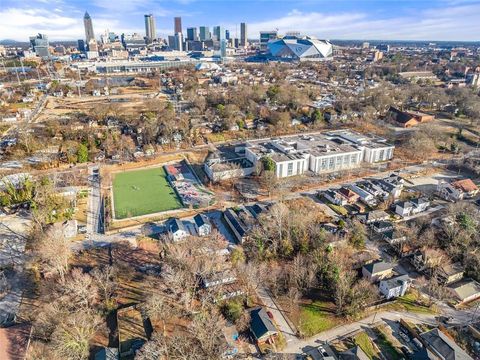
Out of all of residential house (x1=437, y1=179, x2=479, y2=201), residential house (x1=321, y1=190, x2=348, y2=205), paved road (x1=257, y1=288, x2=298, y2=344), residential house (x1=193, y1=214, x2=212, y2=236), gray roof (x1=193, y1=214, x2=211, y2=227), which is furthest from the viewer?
residential house (x1=437, y1=179, x2=479, y2=201)

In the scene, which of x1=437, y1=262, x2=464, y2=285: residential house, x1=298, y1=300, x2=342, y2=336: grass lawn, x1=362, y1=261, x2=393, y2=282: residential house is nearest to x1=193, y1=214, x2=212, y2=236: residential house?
x1=298, y1=300, x2=342, y2=336: grass lawn

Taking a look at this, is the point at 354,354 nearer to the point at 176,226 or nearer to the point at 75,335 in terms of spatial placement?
the point at 75,335

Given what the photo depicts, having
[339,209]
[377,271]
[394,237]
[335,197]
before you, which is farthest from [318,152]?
[377,271]

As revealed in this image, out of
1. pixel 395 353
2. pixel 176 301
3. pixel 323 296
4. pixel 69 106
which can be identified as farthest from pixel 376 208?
pixel 69 106

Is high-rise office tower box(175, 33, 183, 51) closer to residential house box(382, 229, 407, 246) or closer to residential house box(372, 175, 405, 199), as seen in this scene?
residential house box(372, 175, 405, 199)

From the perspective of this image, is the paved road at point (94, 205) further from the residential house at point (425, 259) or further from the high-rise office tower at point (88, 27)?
the high-rise office tower at point (88, 27)

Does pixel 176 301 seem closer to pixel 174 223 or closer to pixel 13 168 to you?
pixel 174 223
